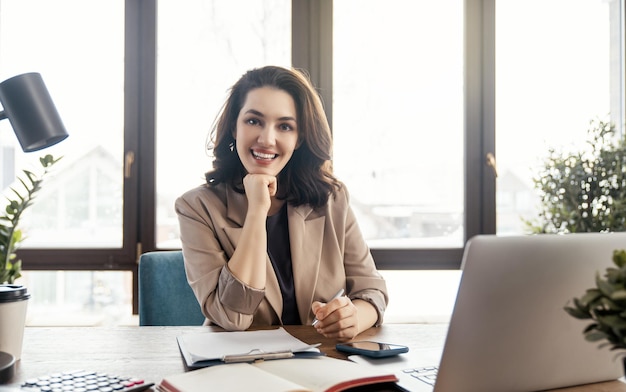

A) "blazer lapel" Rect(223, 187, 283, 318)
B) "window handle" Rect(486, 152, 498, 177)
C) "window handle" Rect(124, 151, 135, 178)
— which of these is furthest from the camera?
"window handle" Rect(486, 152, 498, 177)

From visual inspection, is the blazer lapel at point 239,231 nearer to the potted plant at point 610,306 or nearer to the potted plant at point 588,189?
the potted plant at point 610,306

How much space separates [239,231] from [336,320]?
0.51 m

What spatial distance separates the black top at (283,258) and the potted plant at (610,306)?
3.86 ft

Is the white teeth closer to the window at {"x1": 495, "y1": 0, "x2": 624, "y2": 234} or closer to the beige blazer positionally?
the beige blazer

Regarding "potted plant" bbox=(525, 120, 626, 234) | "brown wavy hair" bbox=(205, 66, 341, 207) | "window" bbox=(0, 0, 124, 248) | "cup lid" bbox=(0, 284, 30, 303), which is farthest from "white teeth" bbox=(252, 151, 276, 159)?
"potted plant" bbox=(525, 120, 626, 234)

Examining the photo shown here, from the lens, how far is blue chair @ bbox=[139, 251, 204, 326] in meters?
1.82

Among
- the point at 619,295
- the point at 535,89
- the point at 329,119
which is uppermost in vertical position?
the point at 535,89

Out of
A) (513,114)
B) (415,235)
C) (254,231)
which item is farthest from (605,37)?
(254,231)

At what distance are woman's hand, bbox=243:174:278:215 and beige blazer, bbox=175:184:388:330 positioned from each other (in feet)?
0.26

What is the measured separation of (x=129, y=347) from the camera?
1278 millimetres

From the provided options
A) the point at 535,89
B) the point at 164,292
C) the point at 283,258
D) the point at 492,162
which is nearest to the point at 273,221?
the point at 283,258

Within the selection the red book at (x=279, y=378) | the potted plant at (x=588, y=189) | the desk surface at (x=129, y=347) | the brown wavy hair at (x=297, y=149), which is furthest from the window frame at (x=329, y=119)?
the red book at (x=279, y=378)

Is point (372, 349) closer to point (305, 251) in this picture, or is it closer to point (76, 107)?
point (305, 251)

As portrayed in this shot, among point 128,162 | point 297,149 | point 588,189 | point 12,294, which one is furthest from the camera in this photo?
point 128,162
